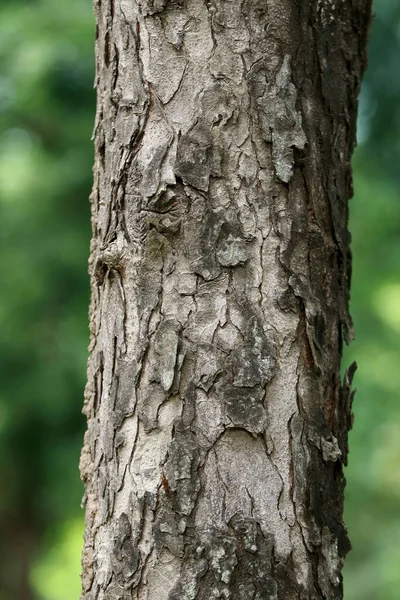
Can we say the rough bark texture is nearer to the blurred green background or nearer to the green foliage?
the blurred green background

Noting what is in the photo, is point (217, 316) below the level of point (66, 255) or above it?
below

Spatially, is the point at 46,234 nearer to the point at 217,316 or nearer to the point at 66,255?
the point at 66,255

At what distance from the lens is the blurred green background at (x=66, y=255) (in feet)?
15.7

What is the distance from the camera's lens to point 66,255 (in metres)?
5.07

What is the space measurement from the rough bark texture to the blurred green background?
3.38 m

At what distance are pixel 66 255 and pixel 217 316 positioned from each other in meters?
3.86

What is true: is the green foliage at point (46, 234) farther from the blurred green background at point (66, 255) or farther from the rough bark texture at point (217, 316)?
the rough bark texture at point (217, 316)

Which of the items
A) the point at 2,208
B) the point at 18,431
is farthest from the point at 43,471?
the point at 2,208

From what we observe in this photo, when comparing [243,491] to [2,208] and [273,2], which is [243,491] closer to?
[273,2]

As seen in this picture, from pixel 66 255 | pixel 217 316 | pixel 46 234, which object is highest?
pixel 46 234

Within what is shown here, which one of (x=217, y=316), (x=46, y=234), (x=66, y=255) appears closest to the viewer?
(x=217, y=316)

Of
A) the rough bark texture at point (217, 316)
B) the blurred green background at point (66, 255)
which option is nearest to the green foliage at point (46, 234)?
the blurred green background at point (66, 255)

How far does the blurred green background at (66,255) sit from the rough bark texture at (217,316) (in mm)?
3383

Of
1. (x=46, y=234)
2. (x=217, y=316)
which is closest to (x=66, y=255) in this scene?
(x=46, y=234)
